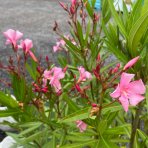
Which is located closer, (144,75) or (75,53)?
(144,75)

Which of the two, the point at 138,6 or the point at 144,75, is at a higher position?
the point at 138,6

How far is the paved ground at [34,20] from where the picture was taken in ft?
14.6

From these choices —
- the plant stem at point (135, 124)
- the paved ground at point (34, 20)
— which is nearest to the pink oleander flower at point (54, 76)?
the plant stem at point (135, 124)

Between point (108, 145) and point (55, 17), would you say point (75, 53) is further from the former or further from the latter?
point (55, 17)

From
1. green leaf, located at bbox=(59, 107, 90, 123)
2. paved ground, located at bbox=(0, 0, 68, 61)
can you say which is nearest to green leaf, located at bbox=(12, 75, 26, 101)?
green leaf, located at bbox=(59, 107, 90, 123)

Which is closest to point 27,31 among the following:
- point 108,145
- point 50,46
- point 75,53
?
point 50,46

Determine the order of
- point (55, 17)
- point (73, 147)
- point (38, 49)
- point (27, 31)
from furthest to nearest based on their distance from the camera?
point (55, 17), point (27, 31), point (38, 49), point (73, 147)

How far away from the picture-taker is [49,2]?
6.89 meters

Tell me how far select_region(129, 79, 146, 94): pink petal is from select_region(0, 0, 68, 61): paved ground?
10.5 ft

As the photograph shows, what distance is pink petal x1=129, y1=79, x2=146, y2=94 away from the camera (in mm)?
770

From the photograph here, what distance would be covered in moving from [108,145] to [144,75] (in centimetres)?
20

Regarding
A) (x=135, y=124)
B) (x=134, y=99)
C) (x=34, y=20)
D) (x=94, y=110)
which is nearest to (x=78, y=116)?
(x=94, y=110)

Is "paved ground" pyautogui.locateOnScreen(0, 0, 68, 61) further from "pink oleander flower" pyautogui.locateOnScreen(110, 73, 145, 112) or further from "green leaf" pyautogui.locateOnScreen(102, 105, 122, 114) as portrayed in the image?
"pink oleander flower" pyautogui.locateOnScreen(110, 73, 145, 112)

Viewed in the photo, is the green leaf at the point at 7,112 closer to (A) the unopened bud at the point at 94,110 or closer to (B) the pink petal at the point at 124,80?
(A) the unopened bud at the point at 94,110
